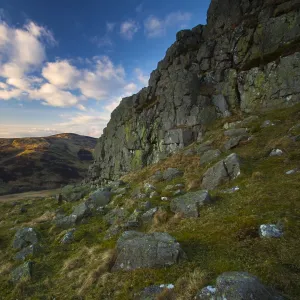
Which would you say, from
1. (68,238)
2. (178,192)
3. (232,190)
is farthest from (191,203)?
(68,238)

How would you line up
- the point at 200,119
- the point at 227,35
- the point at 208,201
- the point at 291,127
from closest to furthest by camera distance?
the point at 208,201 → the point at 291,127 → the point at 200,119 → the point at 227,35

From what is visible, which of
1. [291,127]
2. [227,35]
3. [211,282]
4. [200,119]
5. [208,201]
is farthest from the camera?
[227,35]

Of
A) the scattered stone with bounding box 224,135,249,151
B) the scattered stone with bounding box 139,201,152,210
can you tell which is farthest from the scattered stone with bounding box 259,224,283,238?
the scattered stone with bounding box 224,135,249,151

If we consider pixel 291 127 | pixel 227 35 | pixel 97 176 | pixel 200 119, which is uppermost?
pixel 227 35

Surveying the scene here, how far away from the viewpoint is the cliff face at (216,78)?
33.7 meters

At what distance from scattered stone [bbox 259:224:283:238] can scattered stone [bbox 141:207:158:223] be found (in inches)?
312

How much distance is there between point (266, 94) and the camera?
33.3 m

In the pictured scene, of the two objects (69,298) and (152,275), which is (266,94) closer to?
(152,275)

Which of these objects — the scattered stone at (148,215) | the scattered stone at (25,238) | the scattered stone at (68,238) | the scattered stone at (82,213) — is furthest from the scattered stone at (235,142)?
the scattered stone at (25,238)

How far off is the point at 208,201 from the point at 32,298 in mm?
10749

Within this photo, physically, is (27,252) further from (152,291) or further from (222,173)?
(222,173)

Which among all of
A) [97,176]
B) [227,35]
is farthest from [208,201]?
[97,176]

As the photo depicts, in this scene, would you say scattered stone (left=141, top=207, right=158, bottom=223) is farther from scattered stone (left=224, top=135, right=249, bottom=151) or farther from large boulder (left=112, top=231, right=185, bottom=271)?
scattered stone (left=224, top=135, right=249, bottom=151)

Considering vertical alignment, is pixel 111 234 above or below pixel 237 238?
below
